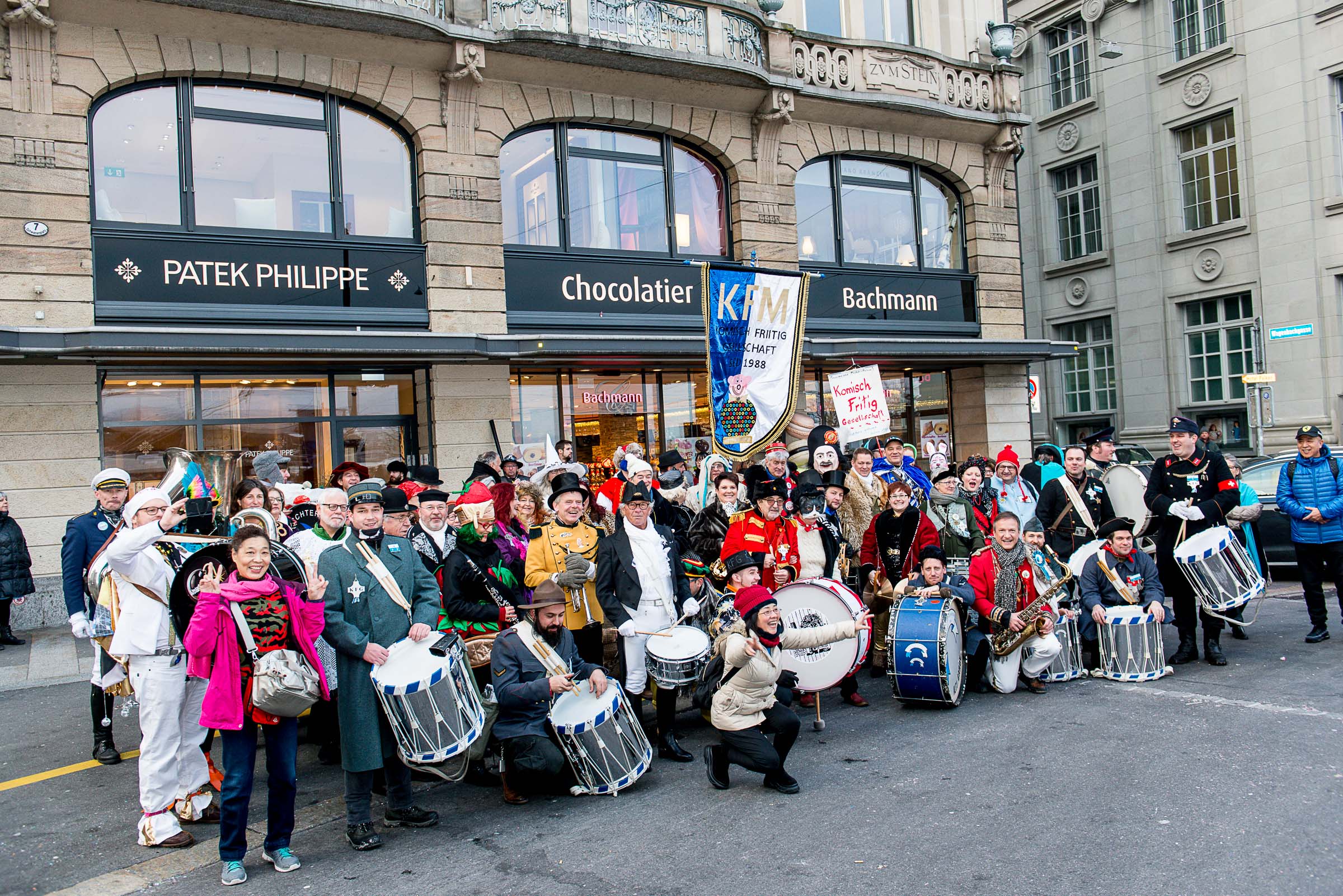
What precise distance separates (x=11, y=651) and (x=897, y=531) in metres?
9.77

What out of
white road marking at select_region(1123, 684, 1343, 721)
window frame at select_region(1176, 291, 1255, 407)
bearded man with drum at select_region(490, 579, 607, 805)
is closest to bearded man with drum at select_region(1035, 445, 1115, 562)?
white road marking at select_region(1123, 684, 1343, 721)

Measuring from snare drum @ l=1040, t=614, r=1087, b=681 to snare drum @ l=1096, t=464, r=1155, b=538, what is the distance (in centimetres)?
226

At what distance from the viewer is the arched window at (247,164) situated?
43.9ft

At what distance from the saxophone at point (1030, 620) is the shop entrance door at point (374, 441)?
9.70m

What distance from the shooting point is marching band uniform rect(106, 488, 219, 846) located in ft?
18.4

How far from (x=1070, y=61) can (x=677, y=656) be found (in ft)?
94.3

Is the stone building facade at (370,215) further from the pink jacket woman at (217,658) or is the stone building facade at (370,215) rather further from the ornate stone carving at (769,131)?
the pink jacket woman at (217,658)

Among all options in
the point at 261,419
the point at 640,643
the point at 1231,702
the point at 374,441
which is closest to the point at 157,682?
the point at 640,643

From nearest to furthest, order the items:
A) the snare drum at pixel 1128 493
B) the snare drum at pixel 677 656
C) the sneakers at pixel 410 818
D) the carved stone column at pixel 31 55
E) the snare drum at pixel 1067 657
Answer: the sneakers at pixel 410 818 → the snare drum at pixel 677 656 → the snare drum at pixel 1067 657 → the snare drum at pixel 1128 493 → the carved stone column at pixel 31 55

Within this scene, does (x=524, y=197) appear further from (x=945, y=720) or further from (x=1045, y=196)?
(x=1045, y=196)

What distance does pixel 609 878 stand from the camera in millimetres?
4871

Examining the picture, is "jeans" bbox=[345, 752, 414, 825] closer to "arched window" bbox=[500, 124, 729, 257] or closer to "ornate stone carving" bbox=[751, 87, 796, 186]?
"arched window" bbox=[500, 124, 729, 257]

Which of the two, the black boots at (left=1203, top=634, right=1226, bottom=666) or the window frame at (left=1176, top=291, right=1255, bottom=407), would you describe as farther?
the window frame at (left=1176, top=291, right=1255, bottom=407)

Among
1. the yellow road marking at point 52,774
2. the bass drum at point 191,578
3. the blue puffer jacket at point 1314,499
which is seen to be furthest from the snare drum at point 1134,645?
the yellow road marking at point 52,774
